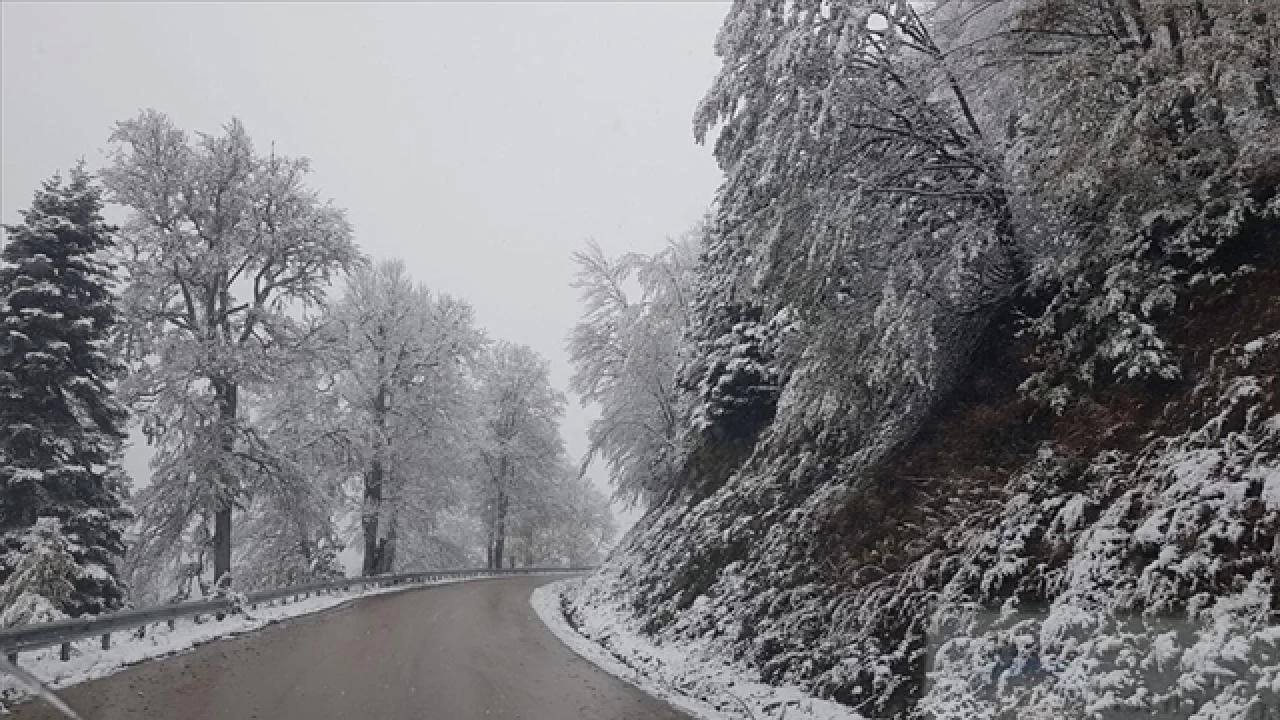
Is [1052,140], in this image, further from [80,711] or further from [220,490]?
[220,490]

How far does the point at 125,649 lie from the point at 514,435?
97.3ft

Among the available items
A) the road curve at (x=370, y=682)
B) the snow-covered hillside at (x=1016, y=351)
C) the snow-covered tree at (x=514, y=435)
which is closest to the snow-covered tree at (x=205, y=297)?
the road curve at (x=370, y=682)

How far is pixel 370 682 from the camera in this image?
1022cm

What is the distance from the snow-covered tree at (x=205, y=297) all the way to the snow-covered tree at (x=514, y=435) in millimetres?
20147

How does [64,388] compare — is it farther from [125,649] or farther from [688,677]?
[688,677]

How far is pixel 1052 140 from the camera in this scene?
888 centimetres

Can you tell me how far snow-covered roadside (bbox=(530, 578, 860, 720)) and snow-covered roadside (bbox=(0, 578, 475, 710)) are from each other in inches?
238

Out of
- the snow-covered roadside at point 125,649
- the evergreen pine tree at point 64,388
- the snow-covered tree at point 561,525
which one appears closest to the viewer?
the snow-covered roadside at point 125,649

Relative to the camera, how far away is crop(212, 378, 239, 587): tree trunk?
18.5 metres

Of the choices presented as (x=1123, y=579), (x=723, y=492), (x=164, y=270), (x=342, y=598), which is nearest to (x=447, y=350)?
(x=342, y=598)

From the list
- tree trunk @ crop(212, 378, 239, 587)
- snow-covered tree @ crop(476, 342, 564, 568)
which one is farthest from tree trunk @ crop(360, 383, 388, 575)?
snow-covered tree @ crop(476, 342, 564, 568)

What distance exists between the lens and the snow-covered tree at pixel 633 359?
94.9 feet

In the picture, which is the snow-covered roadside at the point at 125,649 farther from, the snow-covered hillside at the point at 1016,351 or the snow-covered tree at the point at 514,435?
the snow-covered tree at the point at 514,435

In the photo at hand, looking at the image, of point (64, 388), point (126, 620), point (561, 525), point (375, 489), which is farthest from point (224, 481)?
point (561, 525)
